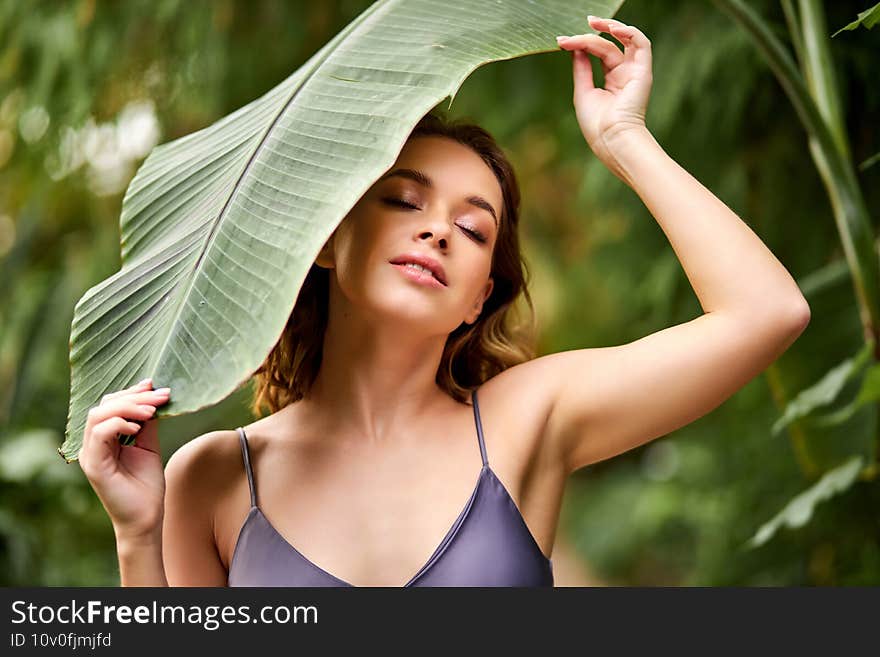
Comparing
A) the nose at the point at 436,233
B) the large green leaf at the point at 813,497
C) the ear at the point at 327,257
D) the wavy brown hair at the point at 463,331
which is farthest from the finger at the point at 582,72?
the large green leaf at the point at 813,497

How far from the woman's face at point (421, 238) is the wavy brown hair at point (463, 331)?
9 centimetres

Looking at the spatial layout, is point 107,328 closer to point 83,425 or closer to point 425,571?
point 83,425

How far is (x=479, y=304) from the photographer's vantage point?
4.83 feet

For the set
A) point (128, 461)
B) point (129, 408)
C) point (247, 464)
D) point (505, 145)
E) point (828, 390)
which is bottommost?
point (505, 145)

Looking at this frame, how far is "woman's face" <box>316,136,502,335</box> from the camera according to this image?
1286 millimetres

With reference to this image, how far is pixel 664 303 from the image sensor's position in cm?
277

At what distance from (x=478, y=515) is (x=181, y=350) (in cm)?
42

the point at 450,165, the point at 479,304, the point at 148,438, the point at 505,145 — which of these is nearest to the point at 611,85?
the point at 450,165

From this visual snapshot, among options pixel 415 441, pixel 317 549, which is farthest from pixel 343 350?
pixel 317 549

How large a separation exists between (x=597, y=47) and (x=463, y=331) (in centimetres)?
44

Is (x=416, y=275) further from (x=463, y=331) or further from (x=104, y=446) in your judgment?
(x=104, y=446)

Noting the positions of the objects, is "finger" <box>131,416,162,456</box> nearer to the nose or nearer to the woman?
the woman

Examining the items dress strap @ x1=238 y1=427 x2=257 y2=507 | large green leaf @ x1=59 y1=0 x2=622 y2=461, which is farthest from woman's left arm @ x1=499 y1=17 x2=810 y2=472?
dress strap @ x1=238 y1=427 x2=257 y2=507

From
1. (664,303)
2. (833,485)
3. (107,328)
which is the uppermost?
(107,328)
